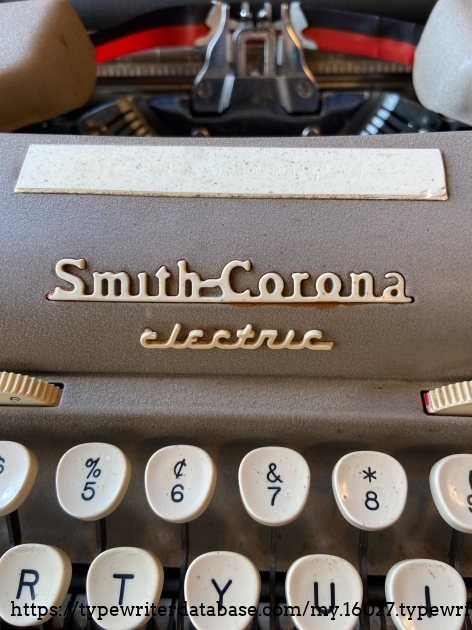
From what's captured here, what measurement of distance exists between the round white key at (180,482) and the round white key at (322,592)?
0.17 meters

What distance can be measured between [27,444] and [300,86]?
94 centimetres

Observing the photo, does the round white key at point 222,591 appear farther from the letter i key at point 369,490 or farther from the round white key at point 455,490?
the round white key at point 455,490

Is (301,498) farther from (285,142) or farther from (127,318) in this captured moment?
(285,142)

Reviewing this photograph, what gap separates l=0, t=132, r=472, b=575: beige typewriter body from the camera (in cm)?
82

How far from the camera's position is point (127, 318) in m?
0.85

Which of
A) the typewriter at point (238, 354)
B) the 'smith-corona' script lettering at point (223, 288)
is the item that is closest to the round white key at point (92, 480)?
the typewriter at point (238, 354)

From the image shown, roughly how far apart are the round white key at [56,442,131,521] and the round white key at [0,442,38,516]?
0.16ft

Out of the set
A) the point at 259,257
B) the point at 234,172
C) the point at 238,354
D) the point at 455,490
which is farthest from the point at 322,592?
the point at 234,172

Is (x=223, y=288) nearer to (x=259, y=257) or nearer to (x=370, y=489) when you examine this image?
(x=259, y=257)

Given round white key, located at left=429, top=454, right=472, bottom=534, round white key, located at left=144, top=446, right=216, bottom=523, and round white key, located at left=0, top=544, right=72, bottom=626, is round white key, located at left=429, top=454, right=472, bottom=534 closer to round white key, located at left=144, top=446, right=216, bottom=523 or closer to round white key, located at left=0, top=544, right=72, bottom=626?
round white key, located at left=144, top=446, right=216, bottom=523

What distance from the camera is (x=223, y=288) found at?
32.5 inches

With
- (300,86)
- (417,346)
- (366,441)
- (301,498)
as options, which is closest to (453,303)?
(417,346)

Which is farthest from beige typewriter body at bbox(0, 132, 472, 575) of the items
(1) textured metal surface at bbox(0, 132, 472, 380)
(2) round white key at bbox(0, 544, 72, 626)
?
(2) round white key at bbox(0, 544, 72, 626)

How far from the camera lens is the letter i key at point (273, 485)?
809mm
